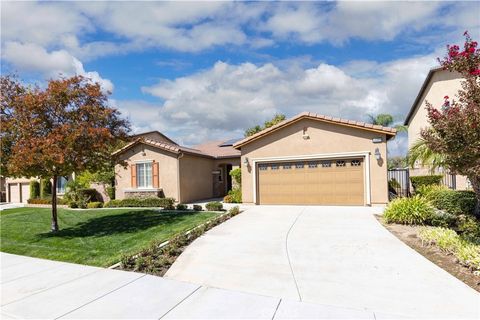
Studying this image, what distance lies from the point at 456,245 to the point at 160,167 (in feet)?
51.7

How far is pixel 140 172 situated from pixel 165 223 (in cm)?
901

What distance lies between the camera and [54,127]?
10766mm

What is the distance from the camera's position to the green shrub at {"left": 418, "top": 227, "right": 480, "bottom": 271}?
6047 millimetres

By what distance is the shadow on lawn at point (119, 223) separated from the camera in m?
11.2

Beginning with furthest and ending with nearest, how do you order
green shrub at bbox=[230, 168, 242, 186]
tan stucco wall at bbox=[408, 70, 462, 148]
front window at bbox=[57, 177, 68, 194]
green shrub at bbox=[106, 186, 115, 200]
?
front window at bbox=[57, 177, 68, 194]
green shrub at bbox=[106, 186, 115, 200]
green shrub at bbox=[230, 168, 242, 186]
tan stucco wall at bbox=[408, 70, 462, 148]

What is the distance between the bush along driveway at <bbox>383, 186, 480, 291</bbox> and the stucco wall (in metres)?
12.0

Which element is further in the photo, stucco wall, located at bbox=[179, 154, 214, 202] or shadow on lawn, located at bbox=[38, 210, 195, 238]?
stucco wall, located at bbox=[179, 154, 214, 202]

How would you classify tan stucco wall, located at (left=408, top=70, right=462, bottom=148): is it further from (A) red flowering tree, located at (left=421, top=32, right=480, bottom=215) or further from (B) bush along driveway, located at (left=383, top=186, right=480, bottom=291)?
(A) red flowering tree, located at (left=421, top=32, right=480, bottom=215)

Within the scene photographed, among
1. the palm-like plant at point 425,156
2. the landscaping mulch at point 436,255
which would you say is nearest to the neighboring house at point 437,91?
the palm-like plant at point 425,156

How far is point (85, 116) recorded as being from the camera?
1101cm

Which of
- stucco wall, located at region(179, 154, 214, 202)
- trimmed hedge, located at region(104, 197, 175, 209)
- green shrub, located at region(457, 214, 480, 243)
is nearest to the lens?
green shrub, located at region(457, 214, 480, 243)

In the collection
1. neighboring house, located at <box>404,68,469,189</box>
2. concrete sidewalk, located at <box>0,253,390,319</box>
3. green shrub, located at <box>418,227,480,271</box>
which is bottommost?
concrete sidewalk, located at <box>0,253,390,319</box>

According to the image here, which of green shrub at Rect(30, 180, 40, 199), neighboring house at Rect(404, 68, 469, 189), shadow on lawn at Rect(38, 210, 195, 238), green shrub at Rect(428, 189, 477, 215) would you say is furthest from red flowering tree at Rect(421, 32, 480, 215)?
green shrub at Rect(30, 180, 40, 199)

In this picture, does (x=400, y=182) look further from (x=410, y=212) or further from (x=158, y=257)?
(x=158, y=257)
